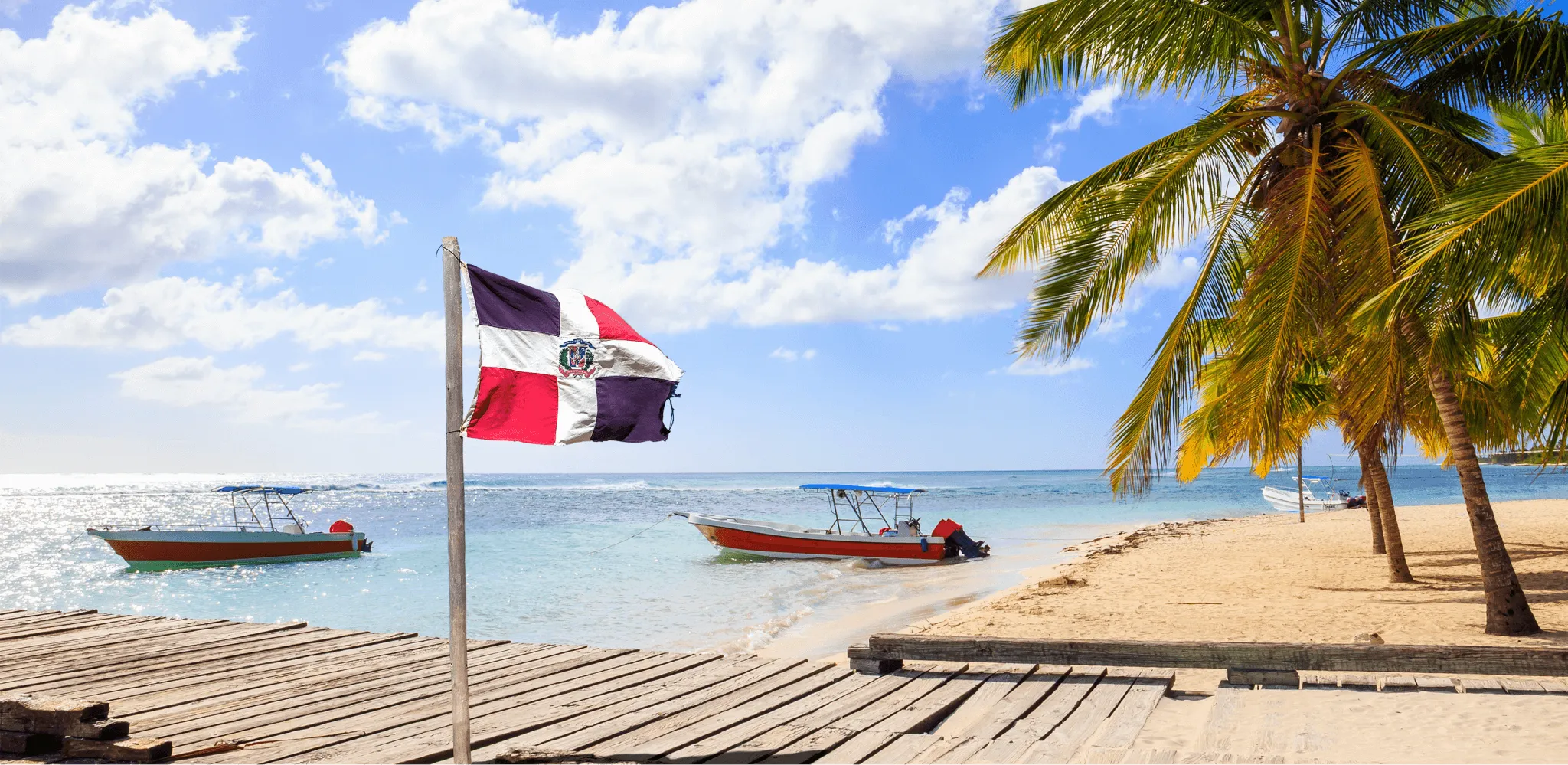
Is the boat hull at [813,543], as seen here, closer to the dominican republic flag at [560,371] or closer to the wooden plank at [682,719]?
the wooden plank at [682,719]

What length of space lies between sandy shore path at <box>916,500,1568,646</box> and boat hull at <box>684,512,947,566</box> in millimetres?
3784

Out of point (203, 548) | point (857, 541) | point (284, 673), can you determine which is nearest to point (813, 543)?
point (857, 541)

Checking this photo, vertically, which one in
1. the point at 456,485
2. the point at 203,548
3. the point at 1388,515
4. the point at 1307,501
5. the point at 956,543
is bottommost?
the point at 1307,501

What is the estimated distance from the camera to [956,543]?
81.9ft

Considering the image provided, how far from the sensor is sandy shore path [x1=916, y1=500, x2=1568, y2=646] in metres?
10.8

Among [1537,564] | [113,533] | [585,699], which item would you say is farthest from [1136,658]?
[113,533]

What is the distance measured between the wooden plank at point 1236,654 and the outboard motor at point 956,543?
18853 millimetres

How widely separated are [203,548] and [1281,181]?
30.7 metres

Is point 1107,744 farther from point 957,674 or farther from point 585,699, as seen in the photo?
point 585,699

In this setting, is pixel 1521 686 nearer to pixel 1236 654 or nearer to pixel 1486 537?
pixel 1236 654

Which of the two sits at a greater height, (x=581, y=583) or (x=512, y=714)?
(x=512, y=714)

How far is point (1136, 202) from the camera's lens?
911 cm

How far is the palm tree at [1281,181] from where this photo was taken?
26.8ft

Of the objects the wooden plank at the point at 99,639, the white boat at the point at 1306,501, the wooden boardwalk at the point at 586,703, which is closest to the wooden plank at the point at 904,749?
the wooden boardwalk at the point at 586,703
